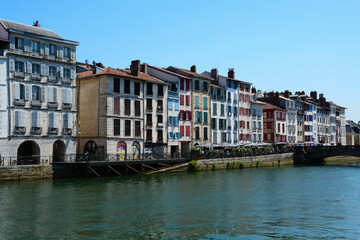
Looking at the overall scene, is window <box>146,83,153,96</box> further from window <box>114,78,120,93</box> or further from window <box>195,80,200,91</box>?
window <box>195,80,200,91</box>

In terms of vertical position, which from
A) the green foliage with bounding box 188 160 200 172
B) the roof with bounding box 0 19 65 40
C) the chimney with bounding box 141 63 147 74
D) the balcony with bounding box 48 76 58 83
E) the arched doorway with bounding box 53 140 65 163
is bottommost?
the green foliage with bounding box 188 160 200 172

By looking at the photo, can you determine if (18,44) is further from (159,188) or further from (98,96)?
(159,188)

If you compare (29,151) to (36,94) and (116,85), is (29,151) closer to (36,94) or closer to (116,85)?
(36,94)

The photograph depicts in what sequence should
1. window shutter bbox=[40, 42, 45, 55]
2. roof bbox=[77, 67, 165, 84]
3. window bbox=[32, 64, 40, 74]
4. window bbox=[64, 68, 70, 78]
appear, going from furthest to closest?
roof bbox=[77, 67, 165, 84] < window bbox=[64, 68, 70, 78] < window shutter bbox=[40, 42, 45, 55] < window bbox=[32, 64, 40, 74]

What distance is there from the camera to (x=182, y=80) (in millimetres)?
58781

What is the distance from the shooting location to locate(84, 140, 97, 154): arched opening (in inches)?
1883

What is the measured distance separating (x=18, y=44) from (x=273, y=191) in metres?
26.0

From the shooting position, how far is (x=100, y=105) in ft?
156

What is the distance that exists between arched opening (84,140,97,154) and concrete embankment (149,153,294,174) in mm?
7534

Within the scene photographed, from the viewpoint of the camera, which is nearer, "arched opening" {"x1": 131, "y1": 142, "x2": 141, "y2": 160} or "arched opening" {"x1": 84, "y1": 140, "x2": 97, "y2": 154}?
"arched opening" {"x1": 84, "y1": 140, "x2": 97, "y2": 154}

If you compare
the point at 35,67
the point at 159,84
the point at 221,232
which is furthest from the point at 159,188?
the point at 159,84

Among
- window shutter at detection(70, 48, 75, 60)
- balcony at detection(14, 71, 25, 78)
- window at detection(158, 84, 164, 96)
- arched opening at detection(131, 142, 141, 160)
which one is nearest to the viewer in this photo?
balcony at detection(14, 71, 25, 78)

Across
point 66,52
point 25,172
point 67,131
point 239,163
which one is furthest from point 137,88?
point 25,172

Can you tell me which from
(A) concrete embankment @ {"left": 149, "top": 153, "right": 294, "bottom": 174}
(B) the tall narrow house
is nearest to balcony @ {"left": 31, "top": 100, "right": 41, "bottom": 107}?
(B) the tall narrow house
